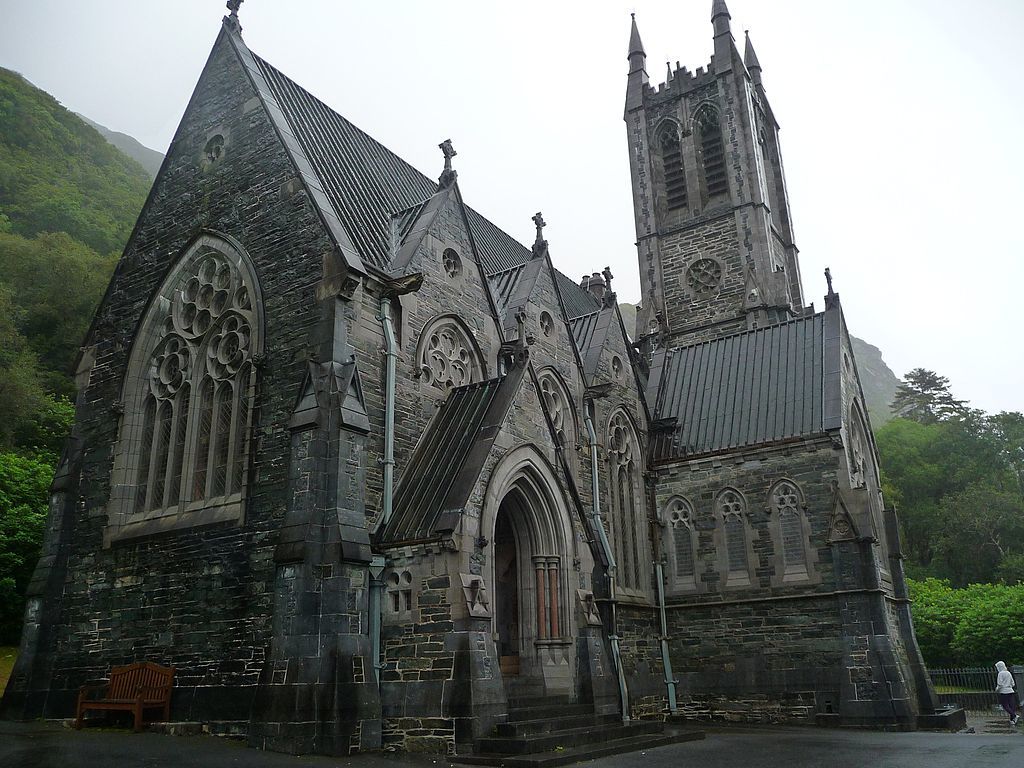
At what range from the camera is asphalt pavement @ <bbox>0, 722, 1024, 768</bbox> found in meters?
11.0

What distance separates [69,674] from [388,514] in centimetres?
750

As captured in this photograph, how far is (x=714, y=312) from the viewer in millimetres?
36562

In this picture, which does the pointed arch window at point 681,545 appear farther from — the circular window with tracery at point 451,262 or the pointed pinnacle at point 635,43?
the pointed pinnacle at point 635,43

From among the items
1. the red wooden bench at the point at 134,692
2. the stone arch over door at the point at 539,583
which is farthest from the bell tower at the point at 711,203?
the red wooden bench at the point at 134,692

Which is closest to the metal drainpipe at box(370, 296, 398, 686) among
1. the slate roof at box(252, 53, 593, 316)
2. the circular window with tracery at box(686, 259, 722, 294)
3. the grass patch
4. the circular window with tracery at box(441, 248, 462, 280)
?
the slate roof at box(252, 53, 593, 316)

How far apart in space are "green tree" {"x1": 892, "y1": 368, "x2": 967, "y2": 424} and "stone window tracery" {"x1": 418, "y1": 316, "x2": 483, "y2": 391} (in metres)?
70.6

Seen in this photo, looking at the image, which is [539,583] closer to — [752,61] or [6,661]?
[6,661]

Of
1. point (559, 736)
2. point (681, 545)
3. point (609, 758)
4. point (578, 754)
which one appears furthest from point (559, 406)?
point (578, 754)

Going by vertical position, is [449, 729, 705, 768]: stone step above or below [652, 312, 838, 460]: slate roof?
below

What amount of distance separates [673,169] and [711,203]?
2.97 meters

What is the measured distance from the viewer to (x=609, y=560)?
19141 mm

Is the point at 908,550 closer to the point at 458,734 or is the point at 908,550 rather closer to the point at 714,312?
the point at 714,312

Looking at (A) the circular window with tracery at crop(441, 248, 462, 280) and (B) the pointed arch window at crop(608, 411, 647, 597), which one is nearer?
(A) the circular window with tracery at crop(441, 248, 462, 280)

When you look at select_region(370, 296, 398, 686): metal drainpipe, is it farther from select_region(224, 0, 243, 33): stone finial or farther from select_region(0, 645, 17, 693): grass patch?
select_region(0, 645, 17, 693): grass patch
